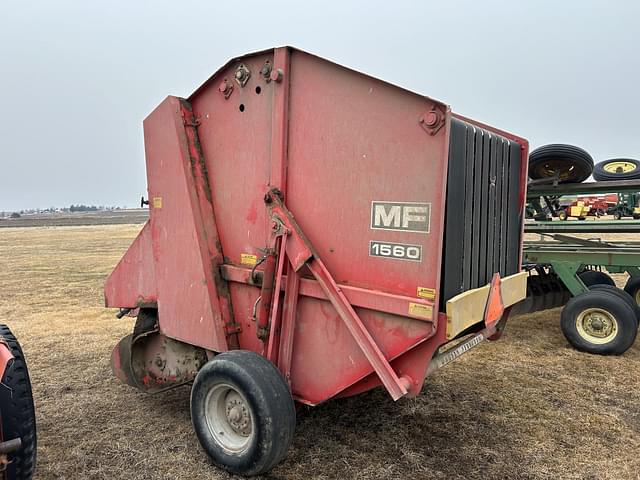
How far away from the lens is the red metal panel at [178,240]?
3.25 meters

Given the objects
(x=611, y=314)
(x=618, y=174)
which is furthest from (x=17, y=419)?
(x=618, y=174)

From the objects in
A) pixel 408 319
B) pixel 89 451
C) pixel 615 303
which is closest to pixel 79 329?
pixel 89 451

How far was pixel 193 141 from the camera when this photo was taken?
11.1ft

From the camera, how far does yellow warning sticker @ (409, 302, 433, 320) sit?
2.48 meters

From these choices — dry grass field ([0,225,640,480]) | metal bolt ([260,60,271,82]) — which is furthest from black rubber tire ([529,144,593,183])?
metal bolt ([260,60,271,82])

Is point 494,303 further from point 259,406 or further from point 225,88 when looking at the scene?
point 225,88

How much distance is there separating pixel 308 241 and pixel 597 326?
4.30 metres

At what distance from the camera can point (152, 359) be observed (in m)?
3.79

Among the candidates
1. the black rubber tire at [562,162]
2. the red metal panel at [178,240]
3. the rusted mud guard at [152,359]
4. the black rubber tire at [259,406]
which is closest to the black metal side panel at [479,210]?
the black rubber tire at [259,406]

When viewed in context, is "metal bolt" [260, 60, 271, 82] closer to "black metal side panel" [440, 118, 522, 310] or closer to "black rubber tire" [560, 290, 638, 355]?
"black metal side panel" [440, 118, 522, 310]

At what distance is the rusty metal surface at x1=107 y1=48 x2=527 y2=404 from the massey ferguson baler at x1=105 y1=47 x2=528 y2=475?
0.03 feet

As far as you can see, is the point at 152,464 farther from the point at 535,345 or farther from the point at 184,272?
the point at 535,345

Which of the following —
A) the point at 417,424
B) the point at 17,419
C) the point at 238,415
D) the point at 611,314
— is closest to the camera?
the point at 17,419

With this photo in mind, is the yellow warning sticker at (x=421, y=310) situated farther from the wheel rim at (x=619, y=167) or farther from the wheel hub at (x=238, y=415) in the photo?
the wheel rim at (x=619, y=167)
